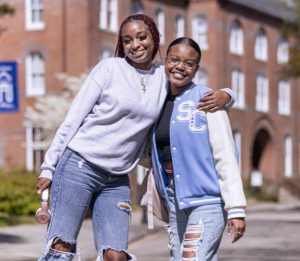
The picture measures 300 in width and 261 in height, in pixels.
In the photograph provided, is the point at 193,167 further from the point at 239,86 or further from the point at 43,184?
the point at 239,86

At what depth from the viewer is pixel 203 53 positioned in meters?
32.3

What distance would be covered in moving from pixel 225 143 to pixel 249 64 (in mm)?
30838

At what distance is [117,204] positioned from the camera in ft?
13.6

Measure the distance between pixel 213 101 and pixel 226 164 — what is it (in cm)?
42

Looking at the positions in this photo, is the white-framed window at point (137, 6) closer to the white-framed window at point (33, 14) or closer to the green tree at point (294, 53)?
the white-framed window at point (33, 14)

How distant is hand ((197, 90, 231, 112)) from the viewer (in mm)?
3996

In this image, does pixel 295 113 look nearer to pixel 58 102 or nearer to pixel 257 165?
pixel 257 165

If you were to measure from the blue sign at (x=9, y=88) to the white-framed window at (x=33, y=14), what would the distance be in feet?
49.7

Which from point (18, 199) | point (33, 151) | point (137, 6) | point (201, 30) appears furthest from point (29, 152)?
point (201, 30)

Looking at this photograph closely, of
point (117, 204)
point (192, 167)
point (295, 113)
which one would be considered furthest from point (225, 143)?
point (295, 113)

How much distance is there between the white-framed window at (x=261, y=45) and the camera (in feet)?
116

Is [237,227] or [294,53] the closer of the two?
[237,227]

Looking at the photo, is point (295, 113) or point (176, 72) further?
point (295, 113)

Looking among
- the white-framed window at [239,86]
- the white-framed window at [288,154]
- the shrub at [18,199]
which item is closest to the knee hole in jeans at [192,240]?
the shrub at [18,199]
